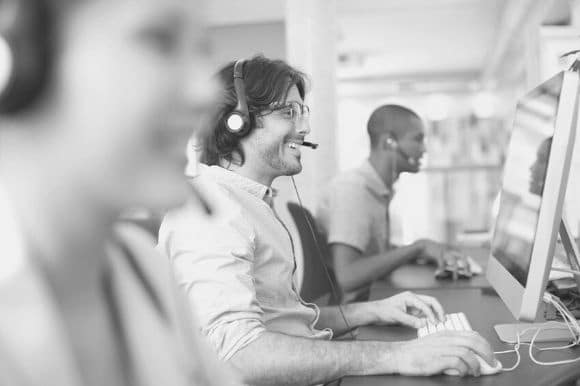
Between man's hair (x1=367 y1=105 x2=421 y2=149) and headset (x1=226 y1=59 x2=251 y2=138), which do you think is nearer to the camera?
headset (x1=226 y1=59 x2=251 y2=138)

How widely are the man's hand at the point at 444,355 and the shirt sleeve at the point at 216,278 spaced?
0.25 metres

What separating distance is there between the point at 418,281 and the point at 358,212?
15.4 inches

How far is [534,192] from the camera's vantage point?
1176 mm

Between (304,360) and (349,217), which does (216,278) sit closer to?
(304,360)

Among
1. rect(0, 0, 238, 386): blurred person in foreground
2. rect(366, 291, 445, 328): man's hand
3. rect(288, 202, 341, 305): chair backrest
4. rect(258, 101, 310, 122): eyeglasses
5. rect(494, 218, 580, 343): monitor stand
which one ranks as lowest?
rect(288, 202, 341, 305): chair backrest

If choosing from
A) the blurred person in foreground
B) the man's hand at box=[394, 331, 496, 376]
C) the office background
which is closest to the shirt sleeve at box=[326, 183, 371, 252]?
the office background

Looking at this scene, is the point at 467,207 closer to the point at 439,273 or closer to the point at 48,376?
the point at 439,273

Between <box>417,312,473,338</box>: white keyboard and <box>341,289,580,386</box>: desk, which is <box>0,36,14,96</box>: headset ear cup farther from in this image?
<box>417,312,473,338</box>: white keyboard

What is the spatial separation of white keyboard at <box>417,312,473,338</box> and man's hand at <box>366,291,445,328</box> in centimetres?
2

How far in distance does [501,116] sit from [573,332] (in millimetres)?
7383

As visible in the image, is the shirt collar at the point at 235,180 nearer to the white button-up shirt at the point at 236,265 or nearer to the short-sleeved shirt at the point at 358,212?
the white button-up shirt at the point at 236,265

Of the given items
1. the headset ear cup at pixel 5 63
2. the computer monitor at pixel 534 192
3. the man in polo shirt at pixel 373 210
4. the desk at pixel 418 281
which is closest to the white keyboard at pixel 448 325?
the computer monitor at pixel 534 192

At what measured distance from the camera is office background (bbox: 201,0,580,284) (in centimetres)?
364

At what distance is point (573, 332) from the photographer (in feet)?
4.15
